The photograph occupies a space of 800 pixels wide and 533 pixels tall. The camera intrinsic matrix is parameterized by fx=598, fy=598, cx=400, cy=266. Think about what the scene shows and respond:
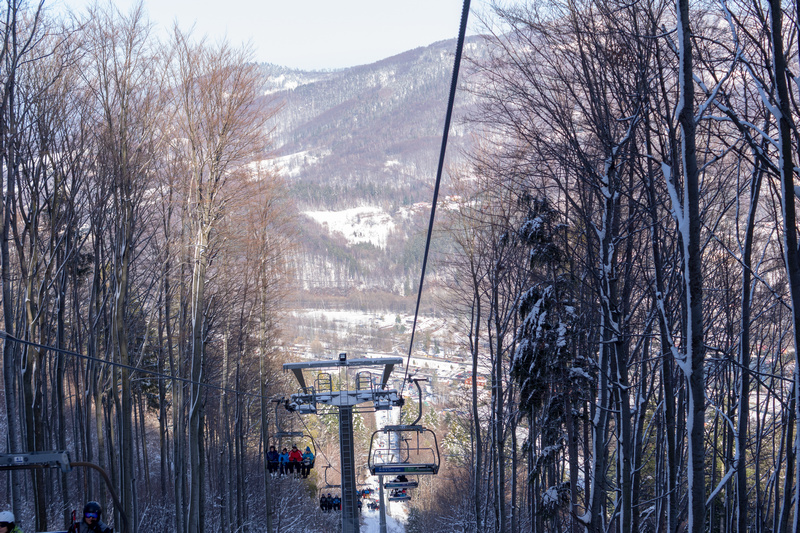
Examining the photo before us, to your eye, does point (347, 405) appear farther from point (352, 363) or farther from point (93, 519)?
point (93, 519)

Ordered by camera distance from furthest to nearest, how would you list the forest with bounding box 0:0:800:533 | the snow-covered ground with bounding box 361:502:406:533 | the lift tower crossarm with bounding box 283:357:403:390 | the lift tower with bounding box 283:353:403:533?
Answer: the snow-covered ground with bounding box 361:502:406:533
the lift tower with bounding box 283:353:403:533
the lift tower crossarm with bounding box 283:357:403:390
the forest with bounding box 0:0:800:533

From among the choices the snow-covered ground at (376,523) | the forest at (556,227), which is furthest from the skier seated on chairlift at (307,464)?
the snow-covered ground at (376,523)

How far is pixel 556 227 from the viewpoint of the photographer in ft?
27.5

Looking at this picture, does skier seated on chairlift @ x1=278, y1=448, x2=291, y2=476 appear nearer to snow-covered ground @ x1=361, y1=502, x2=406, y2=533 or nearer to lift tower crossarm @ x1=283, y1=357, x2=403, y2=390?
lift tower crossarm @ x1=283, y1=357, x2=403, y2=390

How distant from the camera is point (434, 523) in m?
34.0

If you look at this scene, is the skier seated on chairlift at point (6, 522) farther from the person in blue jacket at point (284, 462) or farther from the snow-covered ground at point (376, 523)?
the snow-covered ground at point (376, 523)

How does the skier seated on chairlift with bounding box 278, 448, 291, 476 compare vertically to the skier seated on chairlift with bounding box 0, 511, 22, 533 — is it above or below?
below

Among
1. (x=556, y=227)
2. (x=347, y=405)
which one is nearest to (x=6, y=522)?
(x=556, y=227)

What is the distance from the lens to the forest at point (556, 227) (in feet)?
16.0

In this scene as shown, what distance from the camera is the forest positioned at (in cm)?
489

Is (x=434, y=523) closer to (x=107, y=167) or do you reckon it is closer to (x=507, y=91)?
(x=107, y=167)

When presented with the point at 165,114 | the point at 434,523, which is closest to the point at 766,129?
the point at 165,114

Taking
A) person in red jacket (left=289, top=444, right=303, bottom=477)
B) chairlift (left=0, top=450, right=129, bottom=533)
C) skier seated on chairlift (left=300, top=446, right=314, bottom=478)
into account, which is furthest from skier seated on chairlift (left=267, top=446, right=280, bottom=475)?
chairlift (left=0, top=450, right=129, bottom=533)

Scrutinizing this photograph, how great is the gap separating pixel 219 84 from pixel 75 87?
307 centimetres
